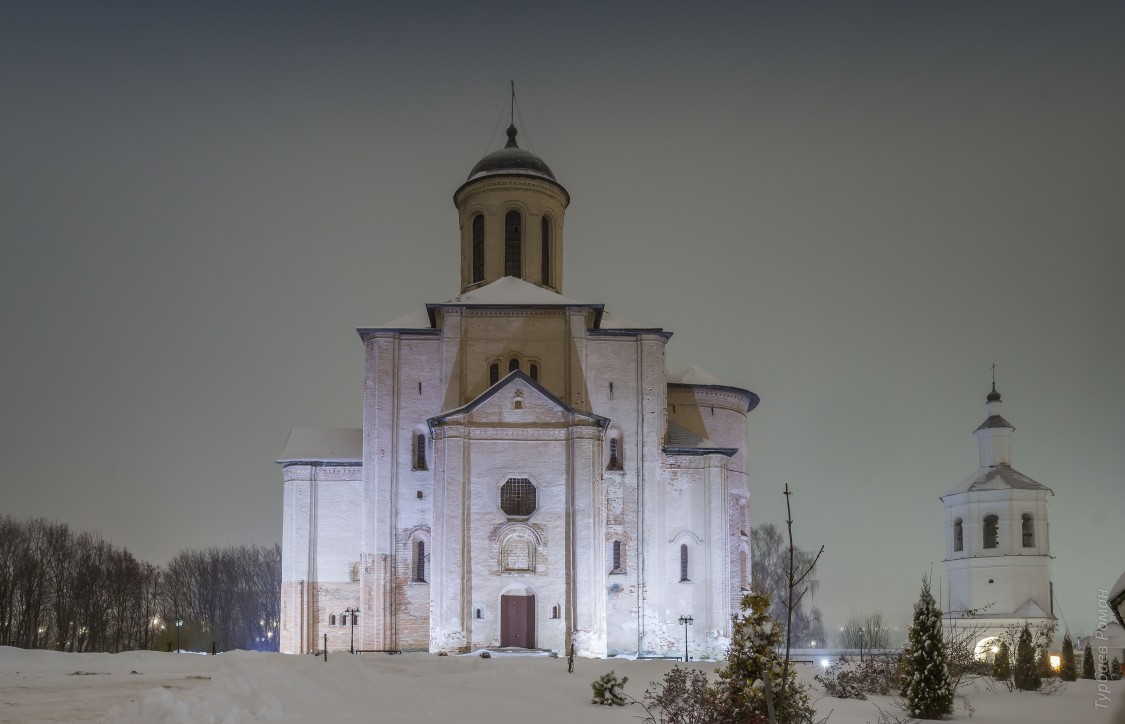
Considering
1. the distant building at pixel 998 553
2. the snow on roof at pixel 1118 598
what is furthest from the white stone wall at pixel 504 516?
the snow on roof at pixel 1118 598

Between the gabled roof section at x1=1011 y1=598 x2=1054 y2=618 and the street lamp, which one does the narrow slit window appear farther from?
the gabled roof section at x1=1011 y1=598 x2=1054 y2=618

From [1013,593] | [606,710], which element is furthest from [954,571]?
[606,710]

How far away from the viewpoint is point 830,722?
67.8ft

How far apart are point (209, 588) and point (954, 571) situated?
143ft

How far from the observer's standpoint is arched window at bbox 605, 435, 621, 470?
123ft

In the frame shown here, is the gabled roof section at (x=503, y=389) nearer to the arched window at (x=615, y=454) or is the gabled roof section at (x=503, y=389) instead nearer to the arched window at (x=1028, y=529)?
the arched window at (x=615, y=454)

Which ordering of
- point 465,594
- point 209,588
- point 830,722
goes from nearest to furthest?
point 830,722 < point 465,594 < point 209,588

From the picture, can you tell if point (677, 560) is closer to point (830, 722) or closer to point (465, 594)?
point (465, 594)

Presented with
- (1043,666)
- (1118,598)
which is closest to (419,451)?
(1043,666)

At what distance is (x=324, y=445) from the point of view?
1599 inches

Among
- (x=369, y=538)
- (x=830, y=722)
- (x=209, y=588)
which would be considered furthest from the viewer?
(x=209, y=588)

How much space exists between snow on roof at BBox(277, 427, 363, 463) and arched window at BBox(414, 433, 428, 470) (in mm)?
2633

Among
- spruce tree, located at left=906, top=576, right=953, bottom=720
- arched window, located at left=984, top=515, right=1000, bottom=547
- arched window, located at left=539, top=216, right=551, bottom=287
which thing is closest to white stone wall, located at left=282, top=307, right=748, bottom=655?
arched window, located at left=539, top=216, right=551, bottom=287

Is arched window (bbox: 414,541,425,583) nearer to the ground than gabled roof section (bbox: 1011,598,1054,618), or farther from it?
farther from it
